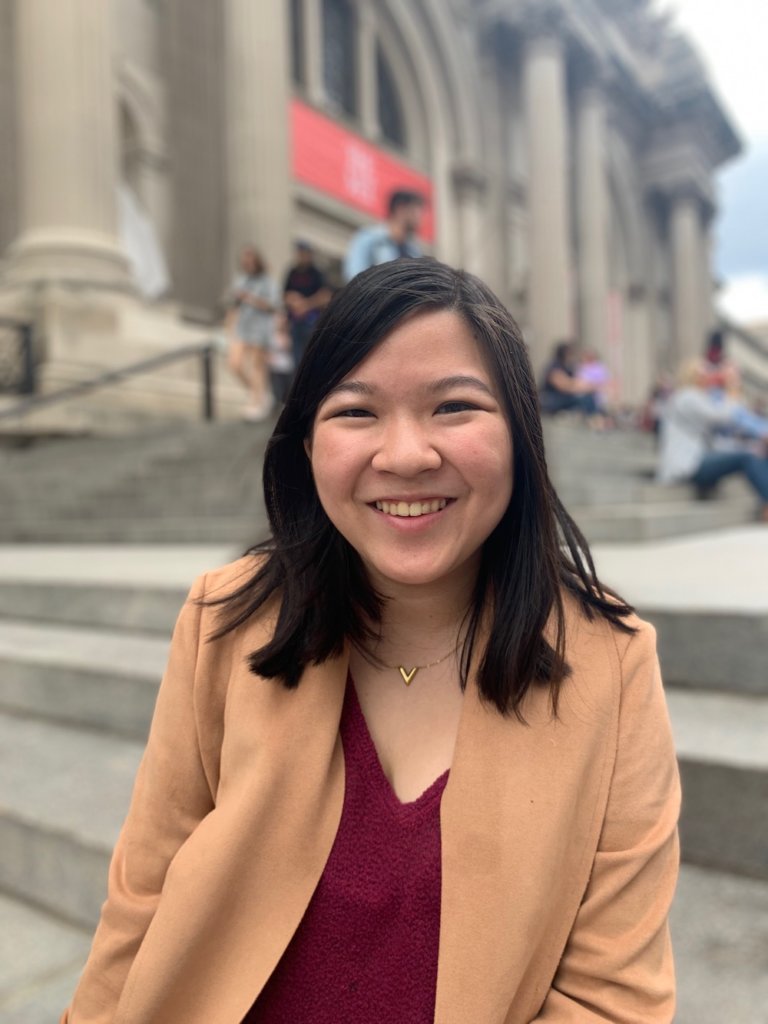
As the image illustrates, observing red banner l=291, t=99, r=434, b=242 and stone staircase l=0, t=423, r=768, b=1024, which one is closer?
stone staircase l=0, t=423, r=768, b=1024

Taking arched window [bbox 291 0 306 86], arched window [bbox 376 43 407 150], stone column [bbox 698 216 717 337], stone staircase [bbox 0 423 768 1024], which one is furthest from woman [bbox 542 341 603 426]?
stone column [bbox 698 216 717 337]

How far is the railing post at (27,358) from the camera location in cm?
1007

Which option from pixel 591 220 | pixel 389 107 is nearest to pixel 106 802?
pixel 389 107

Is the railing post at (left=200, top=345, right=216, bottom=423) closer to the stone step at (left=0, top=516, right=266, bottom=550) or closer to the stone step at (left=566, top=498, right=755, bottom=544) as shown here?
the stone step at (left=0, top=516, right=266, bottom=550)

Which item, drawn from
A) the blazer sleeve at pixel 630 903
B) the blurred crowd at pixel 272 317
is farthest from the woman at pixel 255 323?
the blazer sleeve at pixel 630 903

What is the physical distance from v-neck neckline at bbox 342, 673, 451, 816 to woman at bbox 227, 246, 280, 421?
24.5 feet

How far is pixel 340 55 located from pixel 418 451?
845 inches

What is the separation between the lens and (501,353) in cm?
118

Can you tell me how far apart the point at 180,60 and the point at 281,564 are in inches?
634

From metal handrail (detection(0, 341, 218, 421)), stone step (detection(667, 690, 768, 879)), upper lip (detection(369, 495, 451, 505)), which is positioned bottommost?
stone step (detection(667, 690, 768, 879))

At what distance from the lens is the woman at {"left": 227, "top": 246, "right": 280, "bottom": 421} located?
855 cm

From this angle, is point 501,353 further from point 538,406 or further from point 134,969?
point 134,969

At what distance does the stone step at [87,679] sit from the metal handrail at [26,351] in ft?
24.2

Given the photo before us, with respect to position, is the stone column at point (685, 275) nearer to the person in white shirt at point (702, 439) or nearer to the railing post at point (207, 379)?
the railing post at point (207, 379)
